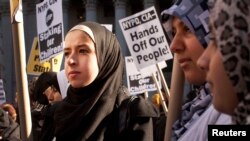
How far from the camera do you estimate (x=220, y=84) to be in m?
1.57

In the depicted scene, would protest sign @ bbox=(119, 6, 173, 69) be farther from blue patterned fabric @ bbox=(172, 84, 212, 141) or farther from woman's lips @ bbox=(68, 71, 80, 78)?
Result: blue patterned fabric @ bbox=(172, 84, 212, 141)

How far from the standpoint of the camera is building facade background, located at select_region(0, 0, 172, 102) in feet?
114

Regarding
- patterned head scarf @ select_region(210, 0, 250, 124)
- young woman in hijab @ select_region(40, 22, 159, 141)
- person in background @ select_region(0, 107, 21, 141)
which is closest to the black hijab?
young woman in hijab @ select_region(40, 22, 159, 141)

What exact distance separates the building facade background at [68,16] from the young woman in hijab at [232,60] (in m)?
32.7

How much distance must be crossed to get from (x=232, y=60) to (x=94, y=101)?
1796mm

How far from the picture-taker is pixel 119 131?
3.14 meters

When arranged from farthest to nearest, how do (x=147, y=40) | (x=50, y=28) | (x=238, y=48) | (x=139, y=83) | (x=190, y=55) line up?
(x=139, y=83), (x=147, y=40), (x=50, y=28), (x=190, y=55), (x=238, y=48)

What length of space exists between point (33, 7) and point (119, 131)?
34397 mm

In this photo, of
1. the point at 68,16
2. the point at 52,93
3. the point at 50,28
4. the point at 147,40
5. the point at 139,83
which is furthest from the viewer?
the point at 68,16

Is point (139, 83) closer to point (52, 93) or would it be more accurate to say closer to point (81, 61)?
point (52, 93)

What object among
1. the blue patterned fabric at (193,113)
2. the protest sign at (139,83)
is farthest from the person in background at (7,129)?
the protest sign at (139,83)

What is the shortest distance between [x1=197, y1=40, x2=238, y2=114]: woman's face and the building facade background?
32.7 m

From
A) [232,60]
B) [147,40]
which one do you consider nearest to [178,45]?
[232,60]

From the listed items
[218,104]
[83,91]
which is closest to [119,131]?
[83,91]
